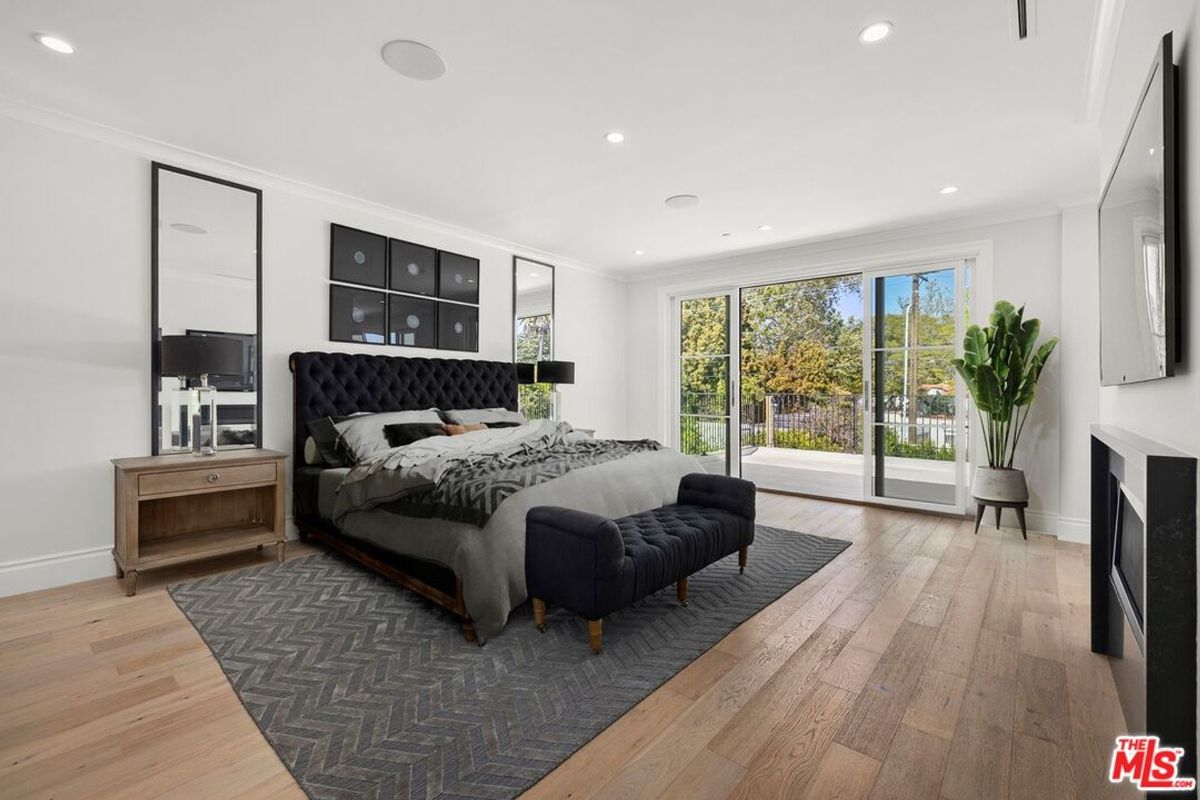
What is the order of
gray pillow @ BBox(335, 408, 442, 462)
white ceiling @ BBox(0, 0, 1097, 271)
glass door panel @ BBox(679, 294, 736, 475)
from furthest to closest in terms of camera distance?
1. glass door panel @ BBox(679, 294, 736, 475)
2. gray pillow @ BBox(335, 408, 442, 462)
3. white ceiling @ BBox(0, 0, 1097, 271)

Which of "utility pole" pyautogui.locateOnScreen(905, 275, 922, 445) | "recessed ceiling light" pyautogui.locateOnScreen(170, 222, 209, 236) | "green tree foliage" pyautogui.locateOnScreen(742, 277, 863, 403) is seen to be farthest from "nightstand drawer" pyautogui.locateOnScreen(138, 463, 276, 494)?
"green tree foliage" pyautogui.locateOnScreen(742, 277, 863, 403)

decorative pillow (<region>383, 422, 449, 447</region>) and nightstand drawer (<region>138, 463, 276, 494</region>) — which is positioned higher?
decorative pillow (<region>383, 422, 449, 447</region>)

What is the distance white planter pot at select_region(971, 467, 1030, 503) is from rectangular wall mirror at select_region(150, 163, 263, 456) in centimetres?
541

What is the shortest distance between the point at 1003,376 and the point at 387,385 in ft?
16.0

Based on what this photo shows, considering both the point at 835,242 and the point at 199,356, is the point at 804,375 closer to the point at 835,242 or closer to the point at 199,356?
the point at 835,242

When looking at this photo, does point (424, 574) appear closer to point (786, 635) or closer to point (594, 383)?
point (786, 635)

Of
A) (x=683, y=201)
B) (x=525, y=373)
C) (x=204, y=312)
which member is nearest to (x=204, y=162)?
(x=204, y=312)

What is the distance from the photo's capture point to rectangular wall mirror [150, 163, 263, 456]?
125 inches

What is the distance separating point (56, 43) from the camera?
2.34m

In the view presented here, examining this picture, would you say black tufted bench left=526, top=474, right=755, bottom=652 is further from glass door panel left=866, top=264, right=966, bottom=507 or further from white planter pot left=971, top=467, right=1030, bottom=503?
glass door panel left=866, top=264, right=966, bottom=507

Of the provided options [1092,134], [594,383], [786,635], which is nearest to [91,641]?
[786,635]

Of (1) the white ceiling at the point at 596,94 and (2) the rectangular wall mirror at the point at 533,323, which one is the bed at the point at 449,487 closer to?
(2) the rectangular wall mirror at the point at 533,323

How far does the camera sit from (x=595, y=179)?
150 inches

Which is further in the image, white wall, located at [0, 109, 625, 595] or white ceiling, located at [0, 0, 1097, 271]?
white wall, located at [0, 109, 625, 595]
